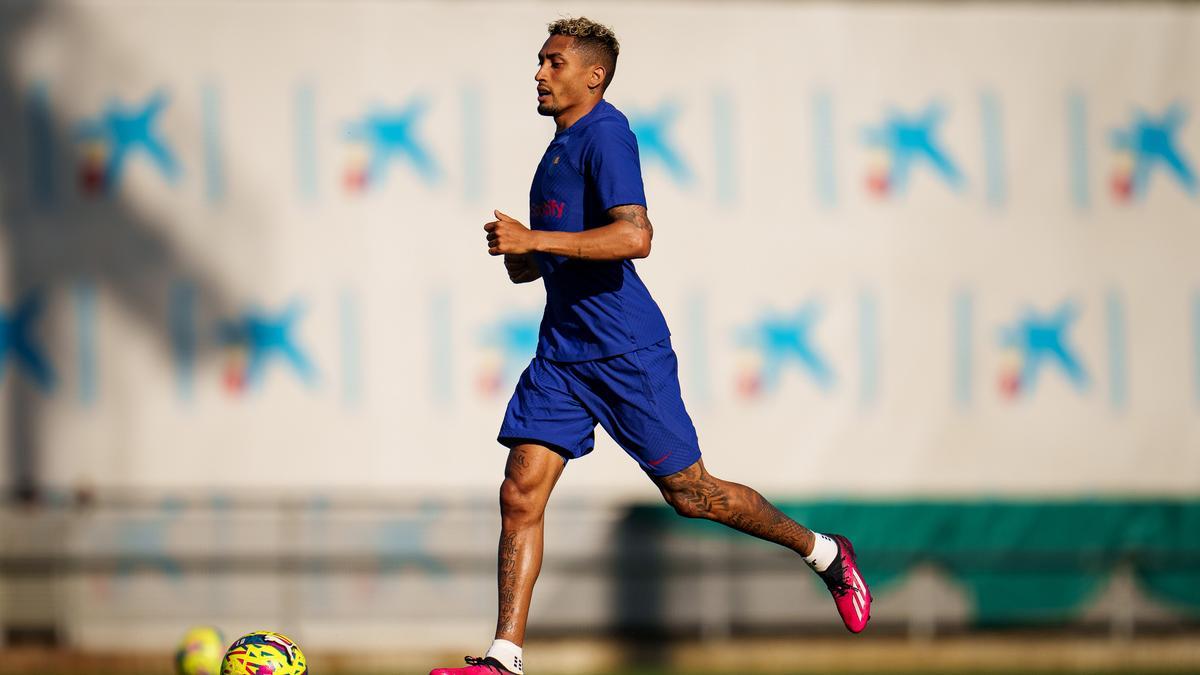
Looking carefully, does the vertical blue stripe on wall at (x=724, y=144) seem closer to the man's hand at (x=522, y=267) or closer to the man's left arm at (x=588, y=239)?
the man's hand at (x=522, y=267)

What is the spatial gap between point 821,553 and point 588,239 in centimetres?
174

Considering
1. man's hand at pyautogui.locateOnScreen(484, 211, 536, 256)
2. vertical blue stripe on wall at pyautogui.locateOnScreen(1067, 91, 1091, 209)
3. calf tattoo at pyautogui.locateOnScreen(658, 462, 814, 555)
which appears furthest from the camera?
vertical blue stripe on wall at pyautogui.locateOnScreen(1067, 91, 1091, 209)

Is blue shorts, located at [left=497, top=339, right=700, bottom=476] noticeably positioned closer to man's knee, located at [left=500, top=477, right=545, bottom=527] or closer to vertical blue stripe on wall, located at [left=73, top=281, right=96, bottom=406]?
man's knee, located at [left=500, top=477, right=545, bottom=527]

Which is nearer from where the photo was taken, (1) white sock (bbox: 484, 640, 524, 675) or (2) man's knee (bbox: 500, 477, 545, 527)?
(1) white sock (bbox: 484, 640, 524, 675)

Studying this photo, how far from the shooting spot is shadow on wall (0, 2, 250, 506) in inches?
584

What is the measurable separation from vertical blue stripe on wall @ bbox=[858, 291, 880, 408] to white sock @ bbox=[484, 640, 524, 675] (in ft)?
31.9

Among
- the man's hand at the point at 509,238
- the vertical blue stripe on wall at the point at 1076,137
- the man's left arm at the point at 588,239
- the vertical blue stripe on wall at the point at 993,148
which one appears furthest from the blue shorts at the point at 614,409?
the vertical blue stripe on wall at the point at 1076,137

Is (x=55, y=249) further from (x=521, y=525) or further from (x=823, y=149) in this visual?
(x=521, y=525)

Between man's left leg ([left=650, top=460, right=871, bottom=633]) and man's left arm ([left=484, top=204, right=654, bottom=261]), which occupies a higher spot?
man's left arm ([left=484, top=204, right=654, bottom=261])

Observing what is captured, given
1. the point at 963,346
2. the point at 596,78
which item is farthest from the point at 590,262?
the point at 963,346

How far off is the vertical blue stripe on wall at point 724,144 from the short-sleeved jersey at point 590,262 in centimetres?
913

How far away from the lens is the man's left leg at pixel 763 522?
19.9ft

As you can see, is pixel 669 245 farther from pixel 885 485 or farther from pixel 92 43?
pixel 92 43

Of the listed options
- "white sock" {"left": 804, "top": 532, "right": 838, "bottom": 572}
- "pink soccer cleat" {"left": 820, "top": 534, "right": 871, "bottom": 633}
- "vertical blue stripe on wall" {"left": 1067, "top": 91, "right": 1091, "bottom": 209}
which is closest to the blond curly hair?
"white sock" {"left": 804, "top": 532, "right": 838, "bottom": 572}
